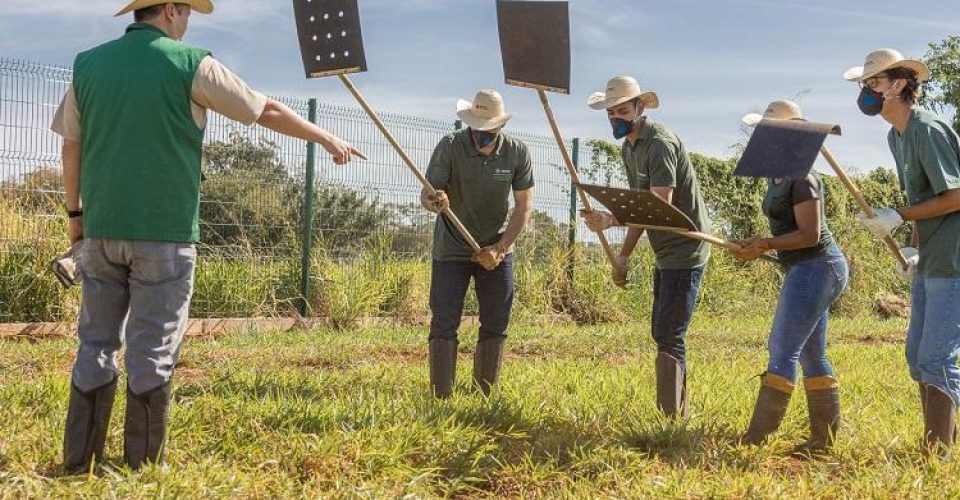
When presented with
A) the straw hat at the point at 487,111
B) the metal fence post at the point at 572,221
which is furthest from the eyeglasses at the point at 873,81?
the metal fence post at the point at 572,221

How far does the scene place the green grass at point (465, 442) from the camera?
4.21m

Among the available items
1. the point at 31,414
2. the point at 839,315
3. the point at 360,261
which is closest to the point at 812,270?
the point at 31,414

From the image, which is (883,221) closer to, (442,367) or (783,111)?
(783,111)

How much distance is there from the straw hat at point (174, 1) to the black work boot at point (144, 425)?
5.00 feet

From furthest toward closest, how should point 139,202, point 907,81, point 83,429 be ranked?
point 907,81 < point 83,429 < point 139,202

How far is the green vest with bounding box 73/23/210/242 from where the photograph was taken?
161 inches

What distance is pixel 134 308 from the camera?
13.6 ft

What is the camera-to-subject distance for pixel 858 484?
4355 millimetres

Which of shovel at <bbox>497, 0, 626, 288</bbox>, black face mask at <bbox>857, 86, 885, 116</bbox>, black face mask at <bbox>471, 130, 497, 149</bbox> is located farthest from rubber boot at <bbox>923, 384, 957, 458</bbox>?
black face mask at <bbox>471, 130, 497, 149</bbox>

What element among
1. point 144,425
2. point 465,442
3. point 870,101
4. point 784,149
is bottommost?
point 465,442

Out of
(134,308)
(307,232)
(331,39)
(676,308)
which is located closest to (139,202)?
(134,308)

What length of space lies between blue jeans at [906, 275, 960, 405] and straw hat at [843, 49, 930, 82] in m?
0.97

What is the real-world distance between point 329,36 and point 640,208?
2.03m

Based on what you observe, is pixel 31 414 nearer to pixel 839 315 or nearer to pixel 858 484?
pixel 858 484
